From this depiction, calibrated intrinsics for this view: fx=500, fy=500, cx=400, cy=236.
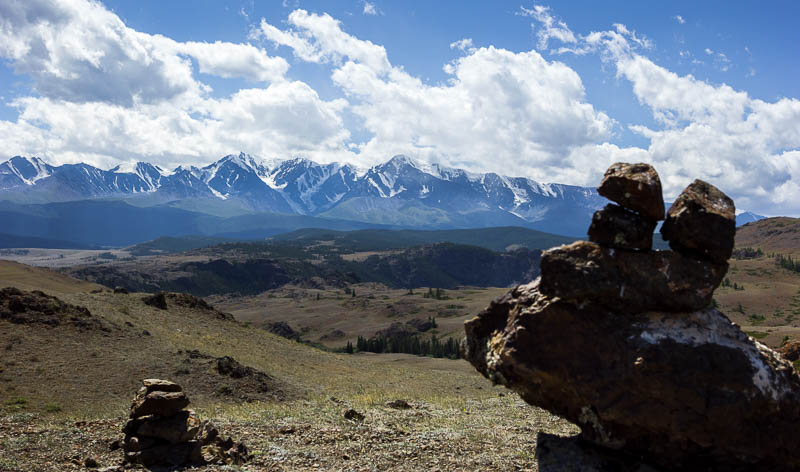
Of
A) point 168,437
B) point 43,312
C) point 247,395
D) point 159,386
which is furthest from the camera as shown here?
point 43,312

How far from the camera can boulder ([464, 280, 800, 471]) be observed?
438 inches

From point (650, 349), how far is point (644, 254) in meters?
2.32

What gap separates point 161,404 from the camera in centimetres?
1436

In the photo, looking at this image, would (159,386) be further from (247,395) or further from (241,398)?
(247,395)

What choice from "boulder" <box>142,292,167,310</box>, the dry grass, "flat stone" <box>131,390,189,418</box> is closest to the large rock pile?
"flat stone" <box>131,390,189,418</box>

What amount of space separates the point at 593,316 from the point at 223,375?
2229 centimetres

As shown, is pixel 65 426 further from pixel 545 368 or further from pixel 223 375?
pixel 545 368

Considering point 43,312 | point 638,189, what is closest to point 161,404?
point 638,189

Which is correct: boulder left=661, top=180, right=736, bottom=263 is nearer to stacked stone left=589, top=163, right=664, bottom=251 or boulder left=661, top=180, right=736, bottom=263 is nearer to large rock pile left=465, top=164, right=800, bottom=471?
large rock pile left=465, top=164, right=800, bottom=471

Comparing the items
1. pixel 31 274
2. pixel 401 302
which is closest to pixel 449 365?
pixel 31 274

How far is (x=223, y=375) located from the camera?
27.9m

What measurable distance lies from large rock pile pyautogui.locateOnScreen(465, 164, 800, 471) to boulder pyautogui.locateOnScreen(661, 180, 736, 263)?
0.09 feet

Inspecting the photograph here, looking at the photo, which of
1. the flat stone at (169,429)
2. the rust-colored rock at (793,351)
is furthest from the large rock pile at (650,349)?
the rust-colored rock at (793,351)

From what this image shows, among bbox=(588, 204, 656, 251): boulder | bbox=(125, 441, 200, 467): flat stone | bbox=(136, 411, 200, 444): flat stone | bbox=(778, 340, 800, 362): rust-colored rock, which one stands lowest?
bbox=(125, 441, 200, 467): flat stone
